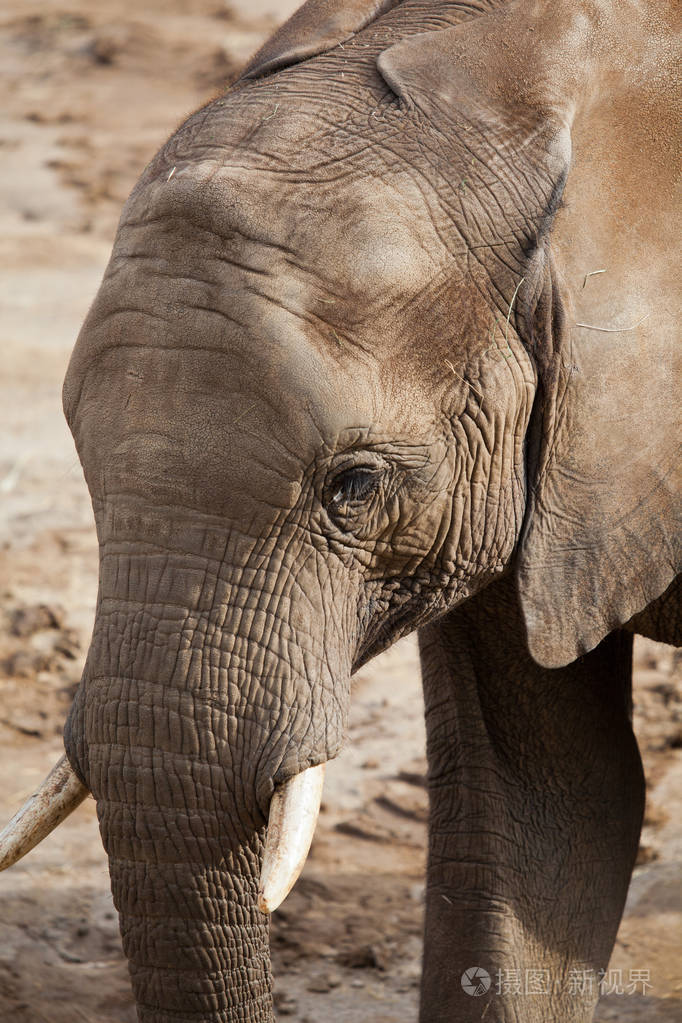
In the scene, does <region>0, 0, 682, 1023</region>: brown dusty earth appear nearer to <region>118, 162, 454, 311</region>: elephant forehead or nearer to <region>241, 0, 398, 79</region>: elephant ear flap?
<region>118, 162, 454, 311</region>: elephant forehead

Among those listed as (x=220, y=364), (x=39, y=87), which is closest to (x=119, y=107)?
(x=39, y=87)

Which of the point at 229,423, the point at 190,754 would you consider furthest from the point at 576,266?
the point at 190,754

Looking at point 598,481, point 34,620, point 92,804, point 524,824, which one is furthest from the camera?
point 34,620

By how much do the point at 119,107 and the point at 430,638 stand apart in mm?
8452

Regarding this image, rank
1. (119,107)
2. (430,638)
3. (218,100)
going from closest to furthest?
(218,100) → (430,638) → (119,107)

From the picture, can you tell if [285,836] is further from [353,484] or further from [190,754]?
[353,484]

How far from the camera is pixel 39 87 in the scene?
11.1 metres

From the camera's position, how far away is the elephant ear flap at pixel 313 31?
2574 mm

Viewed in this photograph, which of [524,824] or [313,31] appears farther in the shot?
[524,824]

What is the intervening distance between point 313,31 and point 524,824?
5.14ft

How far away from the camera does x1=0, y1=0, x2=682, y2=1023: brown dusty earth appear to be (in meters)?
3.57

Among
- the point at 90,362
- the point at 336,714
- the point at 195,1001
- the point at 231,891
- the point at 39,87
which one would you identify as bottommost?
the point at 39,87

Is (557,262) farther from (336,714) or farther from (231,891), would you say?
(231,891)

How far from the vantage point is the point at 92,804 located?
4.44 m
